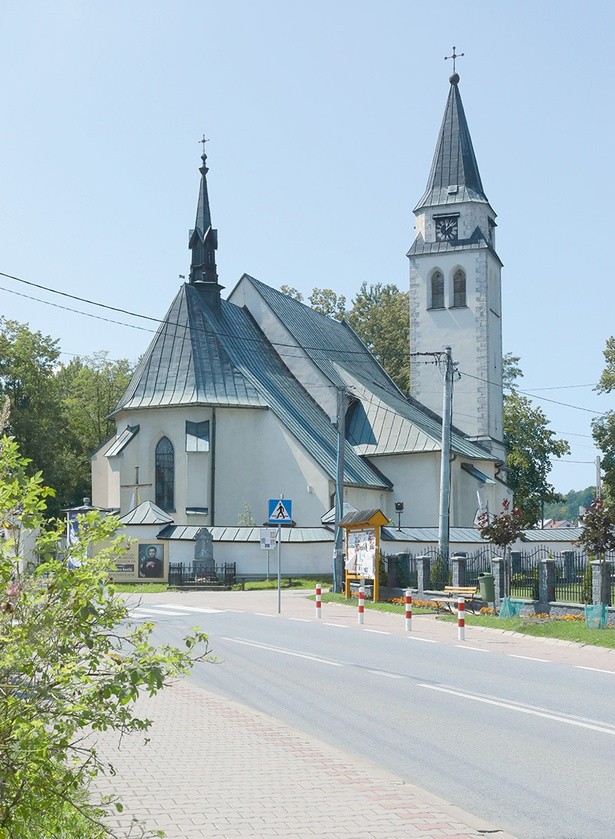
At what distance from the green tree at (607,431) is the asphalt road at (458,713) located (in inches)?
1586

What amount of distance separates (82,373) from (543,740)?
227 ft

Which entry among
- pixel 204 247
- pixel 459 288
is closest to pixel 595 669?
pixel 204 247

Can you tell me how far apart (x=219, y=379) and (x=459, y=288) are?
47.1 feet

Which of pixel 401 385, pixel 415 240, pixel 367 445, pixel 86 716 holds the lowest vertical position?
pixel 86 716

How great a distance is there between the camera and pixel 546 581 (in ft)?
81.6

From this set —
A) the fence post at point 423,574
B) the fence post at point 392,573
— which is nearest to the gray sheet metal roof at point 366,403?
the fence post at point 392,573

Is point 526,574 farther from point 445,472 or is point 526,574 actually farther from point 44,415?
point 44,415

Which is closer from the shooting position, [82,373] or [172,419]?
[172,419]

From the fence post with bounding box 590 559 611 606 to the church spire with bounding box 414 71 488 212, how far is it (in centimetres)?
3359

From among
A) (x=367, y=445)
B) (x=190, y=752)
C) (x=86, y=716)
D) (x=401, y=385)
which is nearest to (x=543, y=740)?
(x=190, y=752)

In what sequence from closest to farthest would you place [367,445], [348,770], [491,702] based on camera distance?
[348,770], [491,702], [367,445]

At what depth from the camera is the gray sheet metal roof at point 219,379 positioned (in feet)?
150

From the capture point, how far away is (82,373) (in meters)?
76.1

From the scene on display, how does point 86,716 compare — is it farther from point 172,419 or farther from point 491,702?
point 172,419
